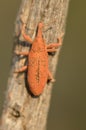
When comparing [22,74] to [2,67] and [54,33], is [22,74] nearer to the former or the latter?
[54,33]

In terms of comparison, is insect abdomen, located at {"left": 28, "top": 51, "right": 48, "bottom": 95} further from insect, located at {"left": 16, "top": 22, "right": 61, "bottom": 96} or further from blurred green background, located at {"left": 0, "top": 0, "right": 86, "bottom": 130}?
blurred green background, located at {"left": 0, "top": 0, "right": 86, "bottom": 130}

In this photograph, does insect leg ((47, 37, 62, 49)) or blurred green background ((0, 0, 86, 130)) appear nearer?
insect leg ((47, 37, 62, 49))

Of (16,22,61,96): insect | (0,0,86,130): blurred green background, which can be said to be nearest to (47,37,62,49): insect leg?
(16,22,61,96): insect

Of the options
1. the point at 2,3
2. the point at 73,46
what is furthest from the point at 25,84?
the point at 2,3

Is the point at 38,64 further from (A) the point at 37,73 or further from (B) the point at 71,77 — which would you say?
(B) the point at 71,77

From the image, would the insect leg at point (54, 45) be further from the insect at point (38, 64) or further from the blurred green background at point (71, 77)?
the blurred green background at point (71, 77)
